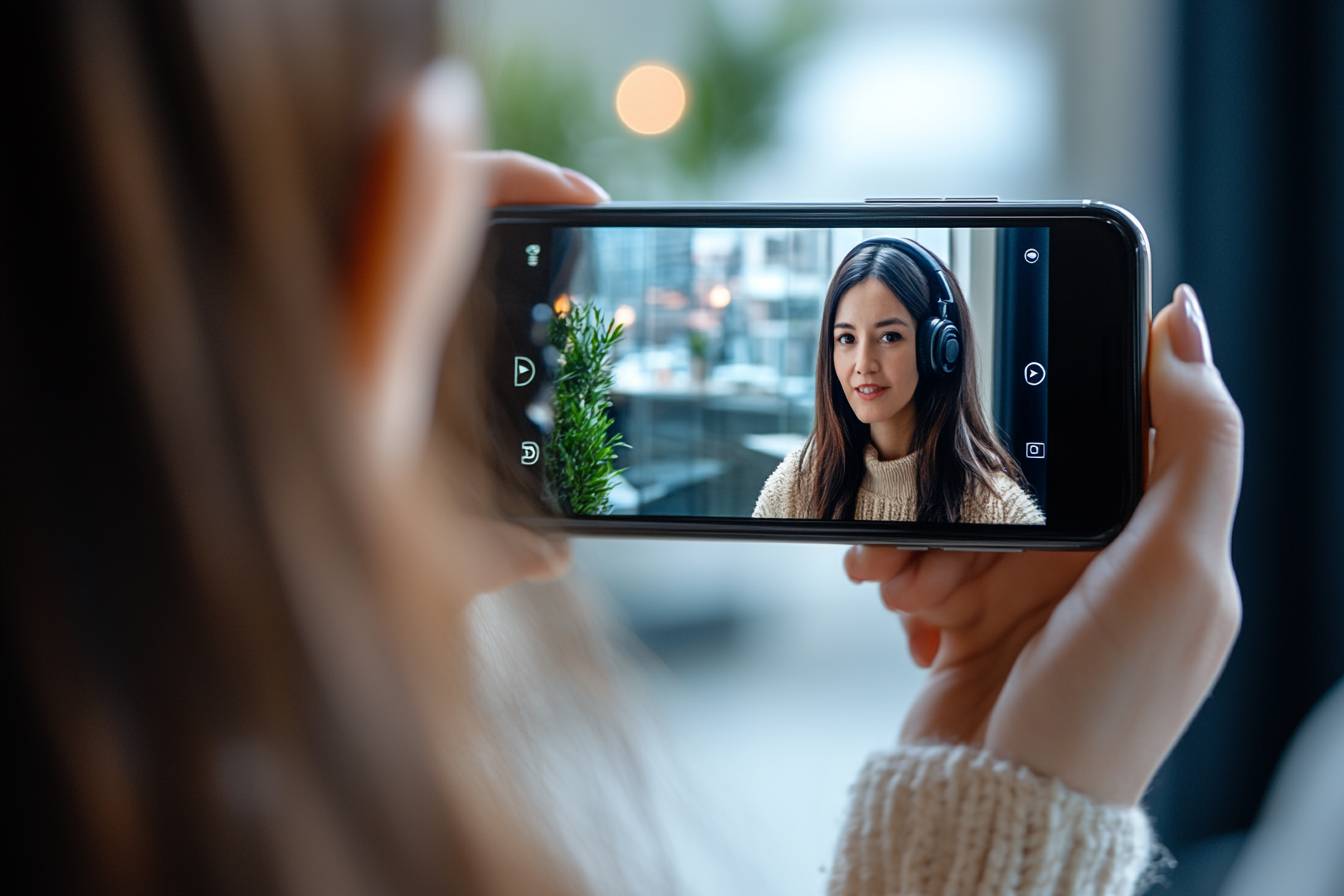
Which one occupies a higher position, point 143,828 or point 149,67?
point 149,67

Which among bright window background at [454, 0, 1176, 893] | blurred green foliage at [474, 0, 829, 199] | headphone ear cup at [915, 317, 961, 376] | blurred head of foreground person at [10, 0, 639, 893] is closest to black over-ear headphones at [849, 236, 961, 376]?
headphone ear cup at [915, 317, 961, 376]

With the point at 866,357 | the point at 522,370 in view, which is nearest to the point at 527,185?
the point at 522,370

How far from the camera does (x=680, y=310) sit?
0.59m

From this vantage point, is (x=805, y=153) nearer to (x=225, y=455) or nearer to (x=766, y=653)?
(x=766, y=653)

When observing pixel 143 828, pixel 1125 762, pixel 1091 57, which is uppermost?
pixel 1091 57

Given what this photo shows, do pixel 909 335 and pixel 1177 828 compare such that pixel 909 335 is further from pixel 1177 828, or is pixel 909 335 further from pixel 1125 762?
pixel 1177 828

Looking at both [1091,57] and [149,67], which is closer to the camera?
[149,67]

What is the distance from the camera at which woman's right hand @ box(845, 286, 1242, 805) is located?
486 mm

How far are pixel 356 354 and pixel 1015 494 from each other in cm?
39

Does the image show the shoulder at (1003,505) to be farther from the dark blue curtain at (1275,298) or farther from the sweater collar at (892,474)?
the dark blue curtain at (1275,298)

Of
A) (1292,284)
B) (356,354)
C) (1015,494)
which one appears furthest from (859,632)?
(356,354)

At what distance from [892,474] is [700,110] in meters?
1.35

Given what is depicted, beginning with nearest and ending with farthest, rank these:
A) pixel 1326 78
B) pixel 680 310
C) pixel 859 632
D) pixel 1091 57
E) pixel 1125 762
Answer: pixel 1125 762
pixel 680 310
pixel 1326 78
pixel 1091 57
pixel 859 632

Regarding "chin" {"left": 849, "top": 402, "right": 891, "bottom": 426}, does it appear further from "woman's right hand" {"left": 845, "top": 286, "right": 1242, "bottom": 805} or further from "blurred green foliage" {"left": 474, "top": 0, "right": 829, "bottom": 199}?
"blurred green foliage" {"left": 474, "top": 0, "right": 829, "bottom": 199}
